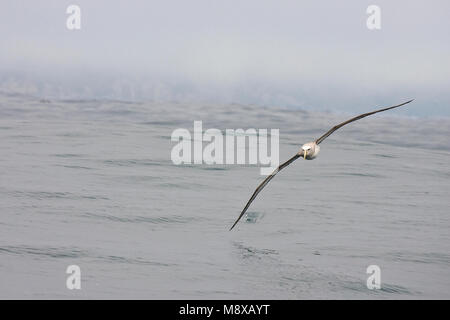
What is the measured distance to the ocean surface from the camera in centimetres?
1466

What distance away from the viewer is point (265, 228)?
1866cm

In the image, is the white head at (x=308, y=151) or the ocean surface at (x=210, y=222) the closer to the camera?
the ocean surface at (x=210, y=222)

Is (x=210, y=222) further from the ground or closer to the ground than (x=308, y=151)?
closer to the ground

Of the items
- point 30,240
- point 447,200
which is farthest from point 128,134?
point 30,240

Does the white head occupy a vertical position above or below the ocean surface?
above

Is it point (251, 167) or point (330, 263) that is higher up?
point (251, 167)

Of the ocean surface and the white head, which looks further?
the white head

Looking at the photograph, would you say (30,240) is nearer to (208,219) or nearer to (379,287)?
(208,219)

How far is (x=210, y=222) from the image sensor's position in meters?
19.2

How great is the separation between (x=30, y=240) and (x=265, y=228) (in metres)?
5.00

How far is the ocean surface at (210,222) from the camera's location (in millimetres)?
14656

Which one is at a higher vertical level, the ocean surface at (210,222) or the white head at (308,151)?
the white head at (308,151)

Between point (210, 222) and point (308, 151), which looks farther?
point (210, 222)
